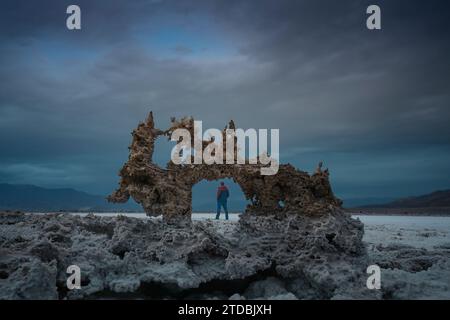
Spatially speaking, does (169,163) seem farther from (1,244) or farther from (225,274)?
(1,244)

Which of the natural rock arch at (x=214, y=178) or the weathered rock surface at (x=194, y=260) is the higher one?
the natural rock arch at (x=214, y=178)

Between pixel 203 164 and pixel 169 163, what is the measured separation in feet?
2.04

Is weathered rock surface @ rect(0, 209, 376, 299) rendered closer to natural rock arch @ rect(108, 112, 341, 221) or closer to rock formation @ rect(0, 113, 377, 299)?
rock formation @ rect(0, 113, 377, 299)

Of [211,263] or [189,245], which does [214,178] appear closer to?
[189,245]

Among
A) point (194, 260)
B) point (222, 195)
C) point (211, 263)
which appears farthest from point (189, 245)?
point (222, 195)

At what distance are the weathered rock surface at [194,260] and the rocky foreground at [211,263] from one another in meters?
0.01

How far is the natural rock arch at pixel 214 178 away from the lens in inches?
305

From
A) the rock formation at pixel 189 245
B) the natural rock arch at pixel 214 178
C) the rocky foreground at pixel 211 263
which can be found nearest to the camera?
the rocky foreground at pixel 211 263

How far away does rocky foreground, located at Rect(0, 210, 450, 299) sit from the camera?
588 cm

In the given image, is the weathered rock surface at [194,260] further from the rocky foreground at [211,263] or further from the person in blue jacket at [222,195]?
the person in blue jacket at [222,195]

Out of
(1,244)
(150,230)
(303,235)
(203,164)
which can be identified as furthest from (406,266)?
(1,244)

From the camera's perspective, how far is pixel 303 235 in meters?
7.16

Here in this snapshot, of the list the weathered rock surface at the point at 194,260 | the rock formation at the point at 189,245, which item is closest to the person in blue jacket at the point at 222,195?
the rock formation at the point at 189,245

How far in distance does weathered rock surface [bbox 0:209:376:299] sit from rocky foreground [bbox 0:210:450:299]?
15 millimetres
